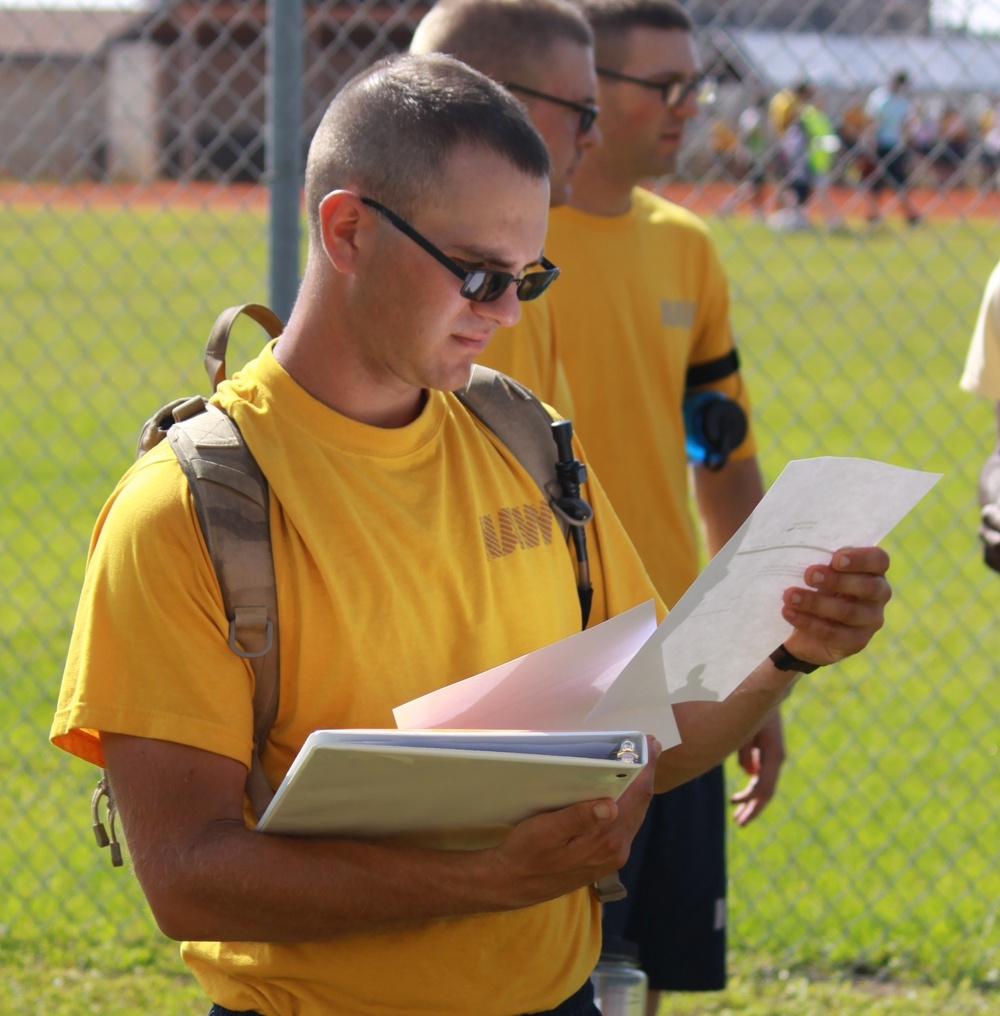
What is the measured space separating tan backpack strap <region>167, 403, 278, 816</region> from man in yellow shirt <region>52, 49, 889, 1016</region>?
1cm

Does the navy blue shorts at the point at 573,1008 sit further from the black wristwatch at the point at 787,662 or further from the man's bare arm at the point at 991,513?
the man's bare arm at the point at 991,513

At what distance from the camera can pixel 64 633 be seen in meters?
6.42

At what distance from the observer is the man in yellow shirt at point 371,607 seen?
1542mm

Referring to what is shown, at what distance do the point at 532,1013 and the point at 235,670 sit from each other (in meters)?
0.60

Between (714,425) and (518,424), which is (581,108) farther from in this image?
(518,424)

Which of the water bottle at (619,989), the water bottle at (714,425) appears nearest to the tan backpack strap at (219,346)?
the water bottle at (619,989)

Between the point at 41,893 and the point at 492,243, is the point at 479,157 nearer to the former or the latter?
the point at 492,243

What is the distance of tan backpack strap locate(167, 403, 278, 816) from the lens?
1.57 metres

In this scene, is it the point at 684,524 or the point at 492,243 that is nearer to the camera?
the point at 492,243

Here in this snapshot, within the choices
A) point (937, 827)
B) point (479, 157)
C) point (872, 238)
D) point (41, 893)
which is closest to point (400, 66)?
point (479, 157)

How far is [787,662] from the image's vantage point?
6.23ft

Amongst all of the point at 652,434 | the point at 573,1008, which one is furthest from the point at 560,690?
the point at 652,434

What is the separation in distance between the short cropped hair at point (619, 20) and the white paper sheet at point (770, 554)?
6.31ft

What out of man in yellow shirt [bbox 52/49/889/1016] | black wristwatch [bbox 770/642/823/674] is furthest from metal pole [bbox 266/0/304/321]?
black wristwatch [bbox 770/642/823/674]
